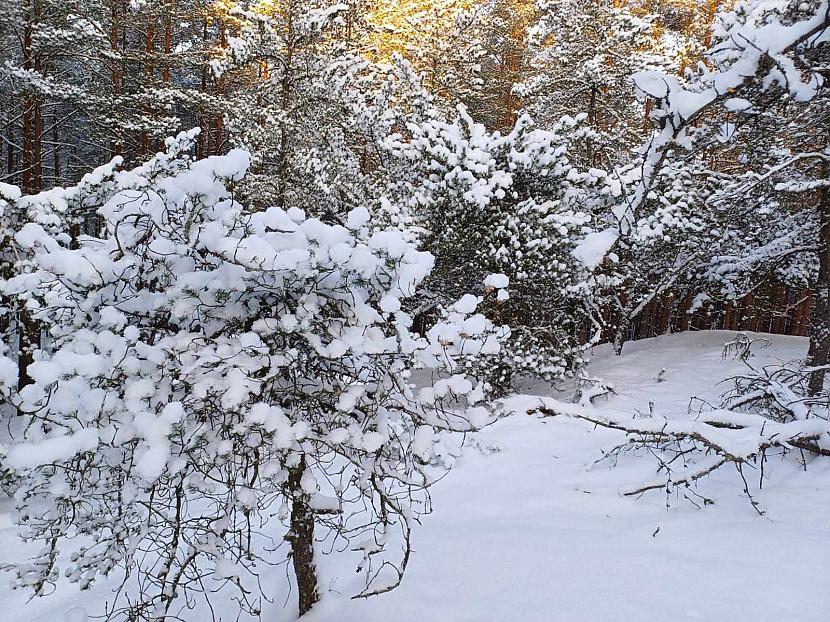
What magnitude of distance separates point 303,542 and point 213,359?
4.51 ft

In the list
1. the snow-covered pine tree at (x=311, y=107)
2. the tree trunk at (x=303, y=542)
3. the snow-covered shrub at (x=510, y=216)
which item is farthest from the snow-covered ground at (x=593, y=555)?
the snow-covered pine tree at (x=311, y=107)

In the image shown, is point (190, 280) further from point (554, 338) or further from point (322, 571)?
point (554, 338)

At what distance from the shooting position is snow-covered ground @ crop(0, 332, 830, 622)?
262cm

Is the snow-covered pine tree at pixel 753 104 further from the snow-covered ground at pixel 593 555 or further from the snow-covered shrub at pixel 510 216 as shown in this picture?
the snow-covered shrub at pixel 510 216

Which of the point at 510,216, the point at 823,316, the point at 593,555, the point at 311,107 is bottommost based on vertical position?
the point at 593,555

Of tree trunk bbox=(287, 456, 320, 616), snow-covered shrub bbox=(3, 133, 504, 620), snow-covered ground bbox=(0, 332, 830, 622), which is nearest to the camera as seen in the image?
snow-covered shrub bbox=(3, 133, 504, 620)

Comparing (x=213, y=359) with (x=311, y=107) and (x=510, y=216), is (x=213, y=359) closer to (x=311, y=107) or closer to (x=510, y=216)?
(x=510, y=216)

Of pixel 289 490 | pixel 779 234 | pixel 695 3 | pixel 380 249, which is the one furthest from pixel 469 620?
pixel 695 3

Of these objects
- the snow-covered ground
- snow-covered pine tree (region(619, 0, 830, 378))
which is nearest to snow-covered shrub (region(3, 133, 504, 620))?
the snow-covered ground

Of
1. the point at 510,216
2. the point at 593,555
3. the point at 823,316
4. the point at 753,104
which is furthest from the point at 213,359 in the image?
the point at 823,316

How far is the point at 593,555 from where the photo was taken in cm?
309

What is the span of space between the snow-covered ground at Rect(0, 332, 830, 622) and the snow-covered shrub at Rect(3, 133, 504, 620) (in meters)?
0.69

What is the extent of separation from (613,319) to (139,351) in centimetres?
2117

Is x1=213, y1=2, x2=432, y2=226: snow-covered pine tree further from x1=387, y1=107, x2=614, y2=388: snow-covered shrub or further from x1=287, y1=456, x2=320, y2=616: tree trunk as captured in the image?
x1=287, y1=456, x2=320, y2=616: tree trunk
